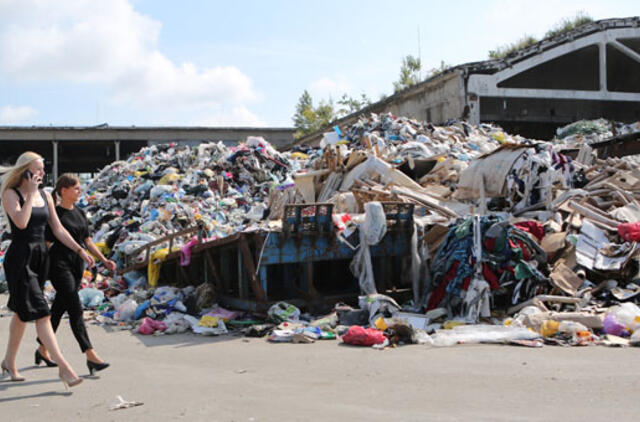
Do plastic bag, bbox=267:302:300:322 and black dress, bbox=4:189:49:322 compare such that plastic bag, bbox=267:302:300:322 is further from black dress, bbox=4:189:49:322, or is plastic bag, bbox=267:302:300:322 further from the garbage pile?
the garbage pile

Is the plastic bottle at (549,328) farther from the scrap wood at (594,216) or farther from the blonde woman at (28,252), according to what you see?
the blonde woman at (28,252)

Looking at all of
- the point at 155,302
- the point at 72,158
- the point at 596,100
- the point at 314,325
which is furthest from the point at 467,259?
the point at 72,158

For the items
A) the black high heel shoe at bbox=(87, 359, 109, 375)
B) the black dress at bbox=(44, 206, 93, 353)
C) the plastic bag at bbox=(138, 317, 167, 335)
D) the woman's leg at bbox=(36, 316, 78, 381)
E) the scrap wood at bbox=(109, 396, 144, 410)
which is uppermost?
the black dress at bbox=(44, 206, 93, 353)

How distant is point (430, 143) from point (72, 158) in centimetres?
3568

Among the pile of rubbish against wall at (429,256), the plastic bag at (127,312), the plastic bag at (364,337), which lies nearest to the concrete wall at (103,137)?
the pile of rubbish against wall at (429,256)

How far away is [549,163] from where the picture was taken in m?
9.13

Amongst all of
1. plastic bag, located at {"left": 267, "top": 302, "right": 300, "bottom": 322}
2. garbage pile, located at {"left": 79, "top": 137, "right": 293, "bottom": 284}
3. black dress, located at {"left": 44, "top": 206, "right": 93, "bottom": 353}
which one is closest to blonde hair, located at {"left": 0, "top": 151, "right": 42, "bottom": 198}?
black dress, located at {"left": 44, "top": 206, "right": 93, "bottom": 353}

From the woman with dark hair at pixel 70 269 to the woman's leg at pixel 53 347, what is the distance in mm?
426

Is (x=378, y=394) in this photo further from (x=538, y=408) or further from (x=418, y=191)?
(x=418, y=191)

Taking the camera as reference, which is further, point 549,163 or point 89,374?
point 549,163

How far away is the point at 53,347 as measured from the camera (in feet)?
14.1

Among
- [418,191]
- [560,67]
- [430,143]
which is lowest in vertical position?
[418,191]

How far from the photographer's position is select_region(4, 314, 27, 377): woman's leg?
453 cm

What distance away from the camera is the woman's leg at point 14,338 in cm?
453
